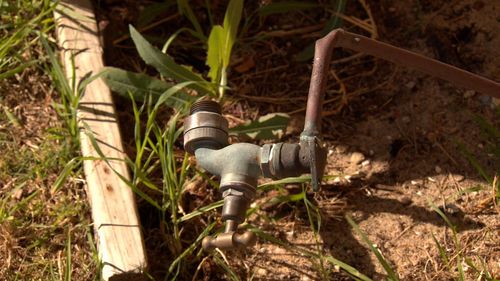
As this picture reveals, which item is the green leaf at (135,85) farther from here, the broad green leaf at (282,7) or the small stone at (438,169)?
the small stone at (438,169)

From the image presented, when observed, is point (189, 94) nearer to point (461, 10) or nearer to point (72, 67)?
point (72, 67)

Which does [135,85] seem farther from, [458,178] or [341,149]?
[458,178]

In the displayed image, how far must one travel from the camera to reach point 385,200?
6.97 feet

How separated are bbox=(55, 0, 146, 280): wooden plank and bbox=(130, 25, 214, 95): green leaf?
0.18 m

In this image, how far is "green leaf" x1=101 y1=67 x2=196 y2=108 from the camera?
2281 mm

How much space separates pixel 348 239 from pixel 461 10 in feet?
2.89

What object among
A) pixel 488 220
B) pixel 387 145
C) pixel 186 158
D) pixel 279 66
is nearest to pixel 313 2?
pixel 279 66

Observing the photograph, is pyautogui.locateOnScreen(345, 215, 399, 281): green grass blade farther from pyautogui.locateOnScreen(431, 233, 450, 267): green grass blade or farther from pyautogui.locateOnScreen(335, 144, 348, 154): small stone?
pyautogui.locateOnScreen(335, 144, 348, 154): small stone

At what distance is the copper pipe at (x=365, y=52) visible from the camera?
153cm

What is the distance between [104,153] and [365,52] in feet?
2.86

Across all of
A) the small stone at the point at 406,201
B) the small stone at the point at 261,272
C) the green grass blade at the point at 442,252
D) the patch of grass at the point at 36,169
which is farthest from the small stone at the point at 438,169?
the patch of grass at the point at 36,169

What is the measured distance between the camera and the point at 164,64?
7.45 ft

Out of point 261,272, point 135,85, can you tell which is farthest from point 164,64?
point 261,272

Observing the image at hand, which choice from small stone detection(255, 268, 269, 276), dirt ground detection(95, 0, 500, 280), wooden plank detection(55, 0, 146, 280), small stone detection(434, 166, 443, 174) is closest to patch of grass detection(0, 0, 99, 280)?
wooden plank detection(55, 0, 146, 280)
